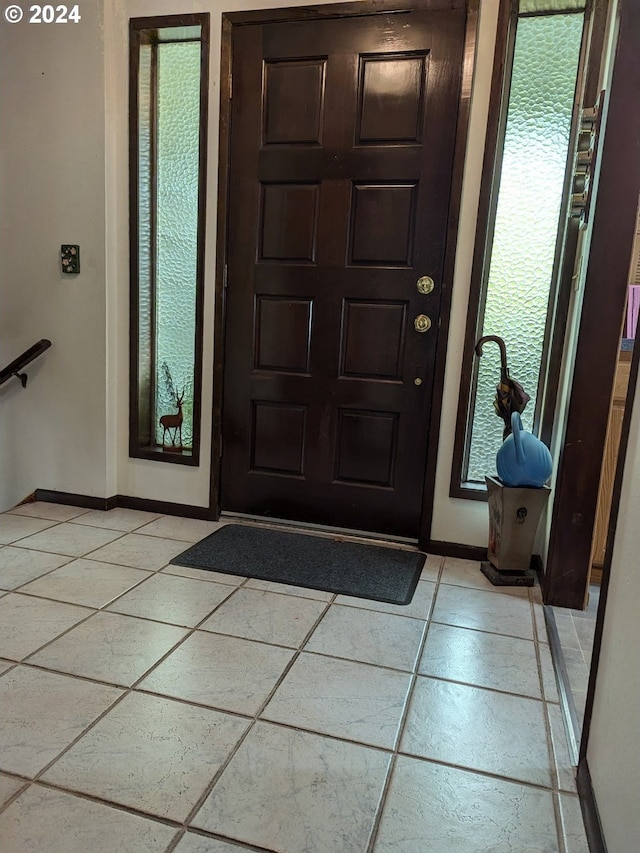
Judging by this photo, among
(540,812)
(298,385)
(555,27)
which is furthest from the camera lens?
(298,385)

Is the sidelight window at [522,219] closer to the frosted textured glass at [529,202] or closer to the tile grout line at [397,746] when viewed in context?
the frosted textured glass at [529,202]

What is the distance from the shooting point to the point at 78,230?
2639 mm

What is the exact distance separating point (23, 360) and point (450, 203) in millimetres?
2083

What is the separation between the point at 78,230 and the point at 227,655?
6.75 ft

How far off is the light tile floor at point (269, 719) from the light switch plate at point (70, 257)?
1377mm

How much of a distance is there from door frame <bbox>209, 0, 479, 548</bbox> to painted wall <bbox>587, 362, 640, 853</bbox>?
130 cm

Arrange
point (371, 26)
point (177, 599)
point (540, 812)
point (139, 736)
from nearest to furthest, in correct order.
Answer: point (540, 812) < point (139, 736) < point (177, 599) < point (371, 26)

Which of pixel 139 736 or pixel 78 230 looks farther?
pixel 78 230

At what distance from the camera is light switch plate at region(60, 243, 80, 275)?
2.65 metres

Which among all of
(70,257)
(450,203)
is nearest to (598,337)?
(450,203)

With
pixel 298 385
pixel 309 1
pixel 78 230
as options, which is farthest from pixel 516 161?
pixel 78 230

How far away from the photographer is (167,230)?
2.69 meters

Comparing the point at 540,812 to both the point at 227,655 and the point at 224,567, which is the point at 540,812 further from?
the point at 224,567

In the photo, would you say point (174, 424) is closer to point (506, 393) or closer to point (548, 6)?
point (506, 393)
